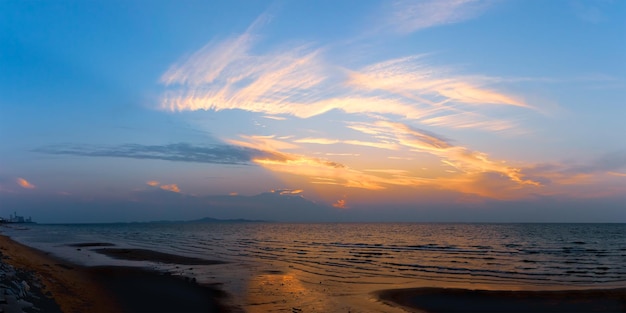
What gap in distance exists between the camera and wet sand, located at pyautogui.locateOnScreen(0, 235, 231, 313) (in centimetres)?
1995

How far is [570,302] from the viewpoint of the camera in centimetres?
2309

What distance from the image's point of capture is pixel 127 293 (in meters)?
23.8

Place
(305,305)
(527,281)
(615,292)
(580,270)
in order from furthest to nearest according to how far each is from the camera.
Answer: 1. (580,270)
2. (527,281)
3. (615,292)
4. (305,305)

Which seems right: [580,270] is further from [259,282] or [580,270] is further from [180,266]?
[180,266]

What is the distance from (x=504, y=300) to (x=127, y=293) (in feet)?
67.1

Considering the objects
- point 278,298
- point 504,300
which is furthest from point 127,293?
point 504,300

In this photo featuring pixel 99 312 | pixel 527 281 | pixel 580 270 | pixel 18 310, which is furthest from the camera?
pixel 580 270

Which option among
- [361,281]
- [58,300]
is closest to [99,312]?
[58,300]

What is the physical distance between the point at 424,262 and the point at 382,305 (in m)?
22.6

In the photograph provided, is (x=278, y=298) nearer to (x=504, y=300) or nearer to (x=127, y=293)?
(x=127, y=293)

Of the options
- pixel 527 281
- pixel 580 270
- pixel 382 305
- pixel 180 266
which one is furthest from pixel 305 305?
pixel 580 270

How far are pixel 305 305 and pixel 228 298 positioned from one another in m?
4.57

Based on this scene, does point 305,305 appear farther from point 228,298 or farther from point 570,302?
point 570,302

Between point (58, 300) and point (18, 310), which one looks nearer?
point (18, 310)
